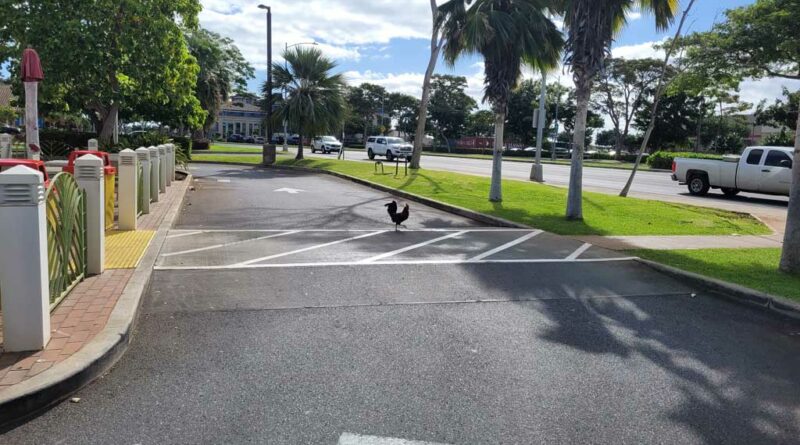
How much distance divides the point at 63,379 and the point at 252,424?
1.26 m

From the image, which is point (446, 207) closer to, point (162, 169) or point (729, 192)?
point (162, 169)

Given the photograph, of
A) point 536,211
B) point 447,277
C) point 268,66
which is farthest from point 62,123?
point 447,277

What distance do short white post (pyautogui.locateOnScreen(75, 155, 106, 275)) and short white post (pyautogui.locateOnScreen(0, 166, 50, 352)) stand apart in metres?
1.99

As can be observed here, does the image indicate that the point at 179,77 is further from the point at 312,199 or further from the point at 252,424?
the point at 252,424

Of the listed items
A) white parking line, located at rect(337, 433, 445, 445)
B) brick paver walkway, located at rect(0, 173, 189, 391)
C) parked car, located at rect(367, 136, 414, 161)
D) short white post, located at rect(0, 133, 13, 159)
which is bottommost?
white parking line, located at rect(337, 433, 445, 445)

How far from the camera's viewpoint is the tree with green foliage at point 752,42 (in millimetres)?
17833

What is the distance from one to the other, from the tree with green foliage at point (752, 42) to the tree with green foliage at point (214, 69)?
27.1 metres

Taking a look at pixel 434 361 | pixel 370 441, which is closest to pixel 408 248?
pixel 434 361

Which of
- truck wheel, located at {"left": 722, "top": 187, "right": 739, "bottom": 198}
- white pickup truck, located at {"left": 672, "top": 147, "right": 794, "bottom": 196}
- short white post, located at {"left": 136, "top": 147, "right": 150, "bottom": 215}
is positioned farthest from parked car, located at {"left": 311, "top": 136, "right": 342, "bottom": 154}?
short white post, located at {"left": 136, "top": 147, "right": 150, "bottom": 215}

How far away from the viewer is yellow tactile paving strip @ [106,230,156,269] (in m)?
6.88

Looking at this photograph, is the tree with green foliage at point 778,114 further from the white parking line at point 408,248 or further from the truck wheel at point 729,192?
the white parking line at point 408,248

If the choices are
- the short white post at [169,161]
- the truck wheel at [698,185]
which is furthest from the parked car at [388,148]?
the short white post at [169,161]

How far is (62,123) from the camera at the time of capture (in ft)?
182

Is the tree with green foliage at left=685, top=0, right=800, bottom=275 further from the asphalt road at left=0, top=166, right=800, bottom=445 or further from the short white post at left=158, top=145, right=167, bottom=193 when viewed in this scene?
the short white post at left=158, top=145, right=167, bottom=193
